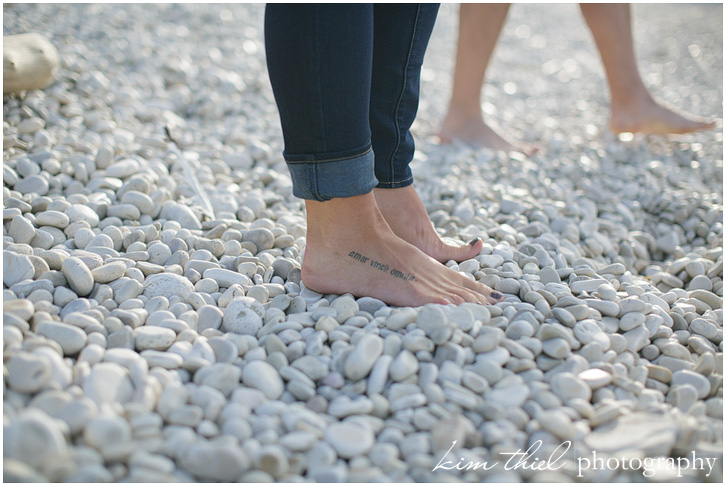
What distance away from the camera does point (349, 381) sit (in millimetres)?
1037

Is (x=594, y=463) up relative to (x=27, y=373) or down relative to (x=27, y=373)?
down

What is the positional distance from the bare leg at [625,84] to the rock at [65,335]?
8.91 ft

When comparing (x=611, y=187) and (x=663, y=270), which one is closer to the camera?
(x=663, y=270)

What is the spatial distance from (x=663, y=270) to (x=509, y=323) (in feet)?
2.68

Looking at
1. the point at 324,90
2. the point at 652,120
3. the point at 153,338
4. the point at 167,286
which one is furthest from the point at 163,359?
the point at 652,120

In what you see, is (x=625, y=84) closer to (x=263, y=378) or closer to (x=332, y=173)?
(x=332, y=173)

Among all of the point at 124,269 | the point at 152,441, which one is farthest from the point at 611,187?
the point at 152,441

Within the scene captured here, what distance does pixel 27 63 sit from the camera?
7.41 feet

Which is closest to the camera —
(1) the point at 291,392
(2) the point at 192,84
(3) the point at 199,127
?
(1) the point at 291,392

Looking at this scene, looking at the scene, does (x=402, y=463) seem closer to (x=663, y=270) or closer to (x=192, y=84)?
(x=663, y=270)

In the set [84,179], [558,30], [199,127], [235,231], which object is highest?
[558,30]

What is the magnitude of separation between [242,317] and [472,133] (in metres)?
1.91

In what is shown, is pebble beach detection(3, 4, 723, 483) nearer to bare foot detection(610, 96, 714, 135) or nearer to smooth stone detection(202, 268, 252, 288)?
smooth stone detection(202, 268, 252, 288)

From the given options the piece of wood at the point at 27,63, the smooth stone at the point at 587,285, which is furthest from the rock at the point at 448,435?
the piece of wood at the point at 27,63
